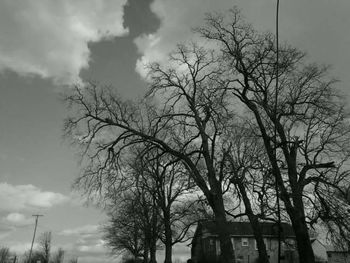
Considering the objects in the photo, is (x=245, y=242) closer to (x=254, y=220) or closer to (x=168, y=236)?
(x=168, y=236)

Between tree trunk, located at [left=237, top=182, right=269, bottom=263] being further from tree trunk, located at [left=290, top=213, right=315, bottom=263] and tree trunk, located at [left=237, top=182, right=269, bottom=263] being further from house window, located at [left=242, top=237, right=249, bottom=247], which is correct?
house window, located at [left=242, top=237, right=249, bottom=247]

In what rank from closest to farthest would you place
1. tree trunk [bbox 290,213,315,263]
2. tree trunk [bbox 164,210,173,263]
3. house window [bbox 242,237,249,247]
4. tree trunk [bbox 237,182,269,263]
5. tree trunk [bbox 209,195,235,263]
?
tree trunk [bbox 290,213,315,263]
tree trunk [bbox 209,195,235,263]
tree trunk [bbox 237,182,269,263]
tree trunk [bbox 164,210,173,263]
house window [bbox 242,237,249,247]

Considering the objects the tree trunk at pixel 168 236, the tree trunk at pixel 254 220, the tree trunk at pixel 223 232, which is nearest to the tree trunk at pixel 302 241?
the tree trunk at pixel 223 232

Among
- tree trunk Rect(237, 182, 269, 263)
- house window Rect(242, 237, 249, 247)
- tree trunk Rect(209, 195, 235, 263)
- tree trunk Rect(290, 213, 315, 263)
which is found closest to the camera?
tree trunk Rect(290, 213, 315, 263)

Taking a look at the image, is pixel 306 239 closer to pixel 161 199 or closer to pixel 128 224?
pixel 161 199

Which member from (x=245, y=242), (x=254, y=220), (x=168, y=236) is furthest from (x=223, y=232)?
(x=245, y=242)

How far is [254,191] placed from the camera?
78.2 feet

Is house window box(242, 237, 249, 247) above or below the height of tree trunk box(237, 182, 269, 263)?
above

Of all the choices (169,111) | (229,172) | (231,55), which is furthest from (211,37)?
(229,172)

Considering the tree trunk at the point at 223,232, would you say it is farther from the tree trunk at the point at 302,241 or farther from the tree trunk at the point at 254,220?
the tree trunk at the point at 254,220

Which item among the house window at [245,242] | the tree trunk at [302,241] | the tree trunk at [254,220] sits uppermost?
the house window at [245,242]

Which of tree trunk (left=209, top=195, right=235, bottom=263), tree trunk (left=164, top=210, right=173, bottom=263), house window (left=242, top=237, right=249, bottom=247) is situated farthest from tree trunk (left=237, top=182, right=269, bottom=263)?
house window (left=242, top=237, right=249, bottom=247)

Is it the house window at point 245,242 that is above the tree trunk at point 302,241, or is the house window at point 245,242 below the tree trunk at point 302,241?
above

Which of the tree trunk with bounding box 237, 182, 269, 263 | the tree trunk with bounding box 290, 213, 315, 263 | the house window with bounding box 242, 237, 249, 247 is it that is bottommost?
the tree trunk with bounding box 290, 213, 315, 263
